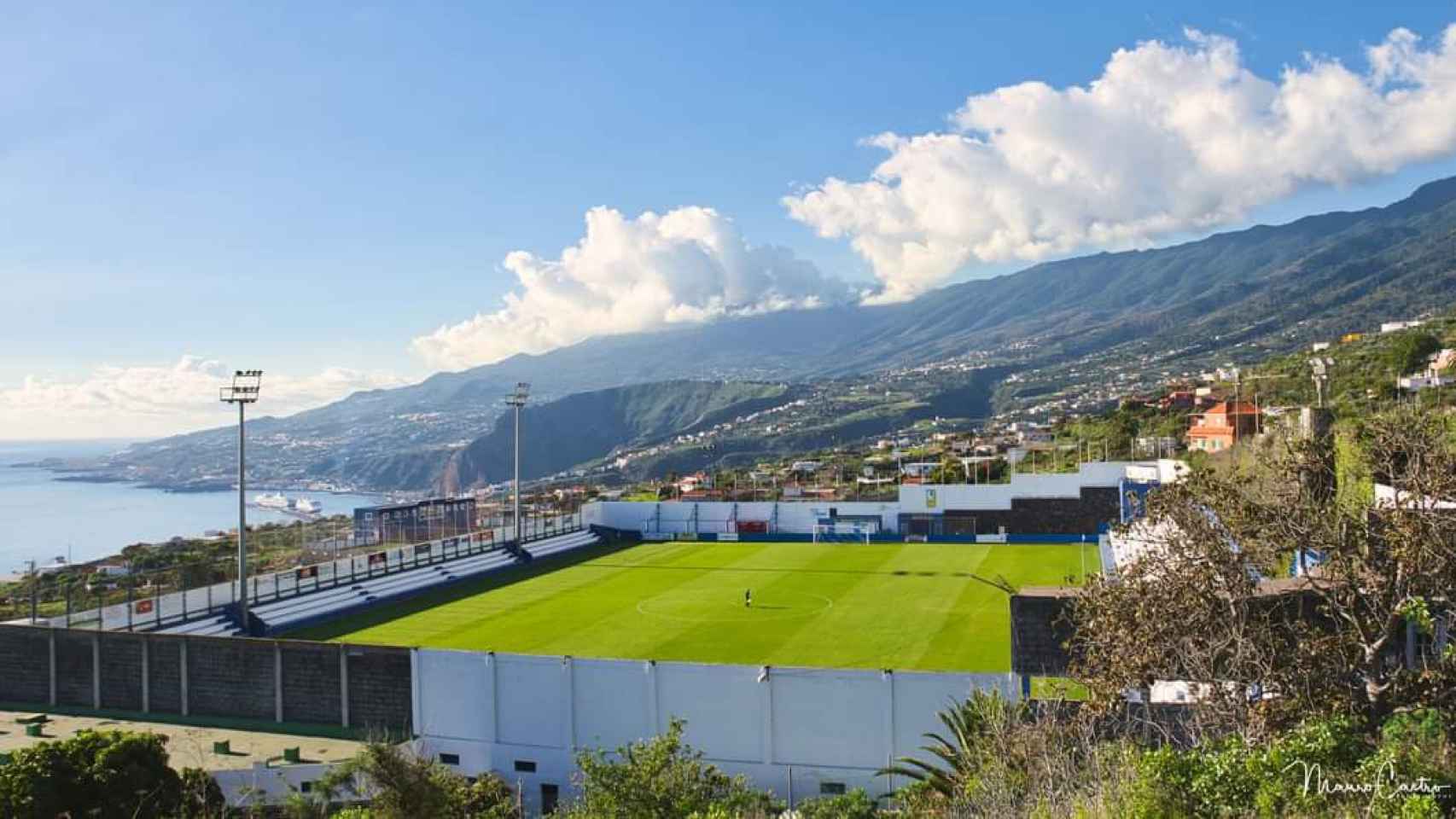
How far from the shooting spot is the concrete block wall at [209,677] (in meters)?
18.2

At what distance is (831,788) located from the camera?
1522cm

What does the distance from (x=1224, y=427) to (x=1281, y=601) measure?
49.3 metres

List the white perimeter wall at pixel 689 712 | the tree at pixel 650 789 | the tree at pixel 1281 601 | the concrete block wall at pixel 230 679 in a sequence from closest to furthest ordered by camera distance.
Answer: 1. the tree at pixel 1281 601
2. the tree at pixel 650 789
3. the white perimeter wall at pixel 689 712
4. the concrete block wall at pixel 230 679

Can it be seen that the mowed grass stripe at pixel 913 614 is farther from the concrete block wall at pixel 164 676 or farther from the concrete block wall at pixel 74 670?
the concrete block wall at pixel 74 670

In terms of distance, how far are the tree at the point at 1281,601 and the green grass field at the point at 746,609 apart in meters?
10.5

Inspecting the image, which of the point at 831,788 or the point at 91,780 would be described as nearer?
the point at 91,780

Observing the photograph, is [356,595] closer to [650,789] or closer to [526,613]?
[526,613]

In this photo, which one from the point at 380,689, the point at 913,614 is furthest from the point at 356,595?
the point at 913,614

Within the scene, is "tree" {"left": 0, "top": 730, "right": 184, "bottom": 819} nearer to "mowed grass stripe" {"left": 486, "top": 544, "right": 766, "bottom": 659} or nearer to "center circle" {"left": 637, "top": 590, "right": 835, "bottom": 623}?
"mowed grass stripe" {"left": 486, "top": 544, "right": 766, "bottom": 659}

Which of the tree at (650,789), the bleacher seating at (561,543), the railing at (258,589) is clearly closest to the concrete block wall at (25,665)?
the railing at (258,589)

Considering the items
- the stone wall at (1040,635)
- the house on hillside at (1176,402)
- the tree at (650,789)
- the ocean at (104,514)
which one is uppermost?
the house on hillside at (1176,402)

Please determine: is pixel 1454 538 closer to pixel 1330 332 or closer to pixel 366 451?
pixel 1330 332

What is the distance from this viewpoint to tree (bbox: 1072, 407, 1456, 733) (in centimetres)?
934

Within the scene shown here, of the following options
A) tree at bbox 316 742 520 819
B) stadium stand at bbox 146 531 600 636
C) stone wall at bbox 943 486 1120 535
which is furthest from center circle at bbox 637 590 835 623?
stone wall at bbox 943 486 1120 535
